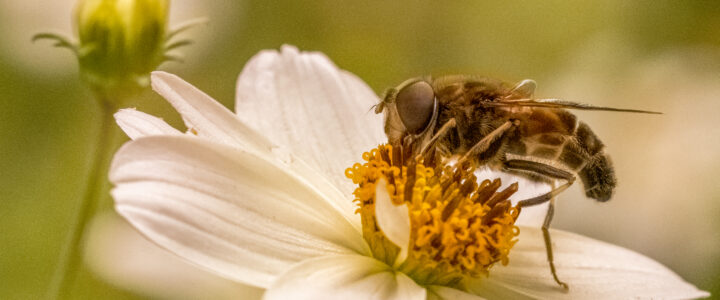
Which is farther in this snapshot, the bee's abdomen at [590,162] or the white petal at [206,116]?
the bee's abdomen at [590,162]

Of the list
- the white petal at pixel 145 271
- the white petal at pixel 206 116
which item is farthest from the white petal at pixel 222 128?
the white petal at pixel 145 271

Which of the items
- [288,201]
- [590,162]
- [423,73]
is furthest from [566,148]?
[423,73]

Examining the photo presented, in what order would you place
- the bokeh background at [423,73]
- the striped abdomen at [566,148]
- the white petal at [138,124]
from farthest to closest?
the bokeh background at [423,73]
the striped abdomen at [566,148]
the white petal at [138,124]

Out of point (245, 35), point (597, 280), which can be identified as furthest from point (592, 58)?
point (597, 280)

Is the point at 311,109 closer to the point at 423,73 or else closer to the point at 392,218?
the point at 392,218

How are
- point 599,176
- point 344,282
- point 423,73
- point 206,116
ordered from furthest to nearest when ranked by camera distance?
point 423,73 < point 599,176 < point 206,116 < point 344,282

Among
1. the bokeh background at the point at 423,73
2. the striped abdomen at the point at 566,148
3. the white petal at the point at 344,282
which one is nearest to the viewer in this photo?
the white petal at the point at 344,282

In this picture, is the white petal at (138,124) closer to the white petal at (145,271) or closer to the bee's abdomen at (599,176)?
the white petal at (145,271)
